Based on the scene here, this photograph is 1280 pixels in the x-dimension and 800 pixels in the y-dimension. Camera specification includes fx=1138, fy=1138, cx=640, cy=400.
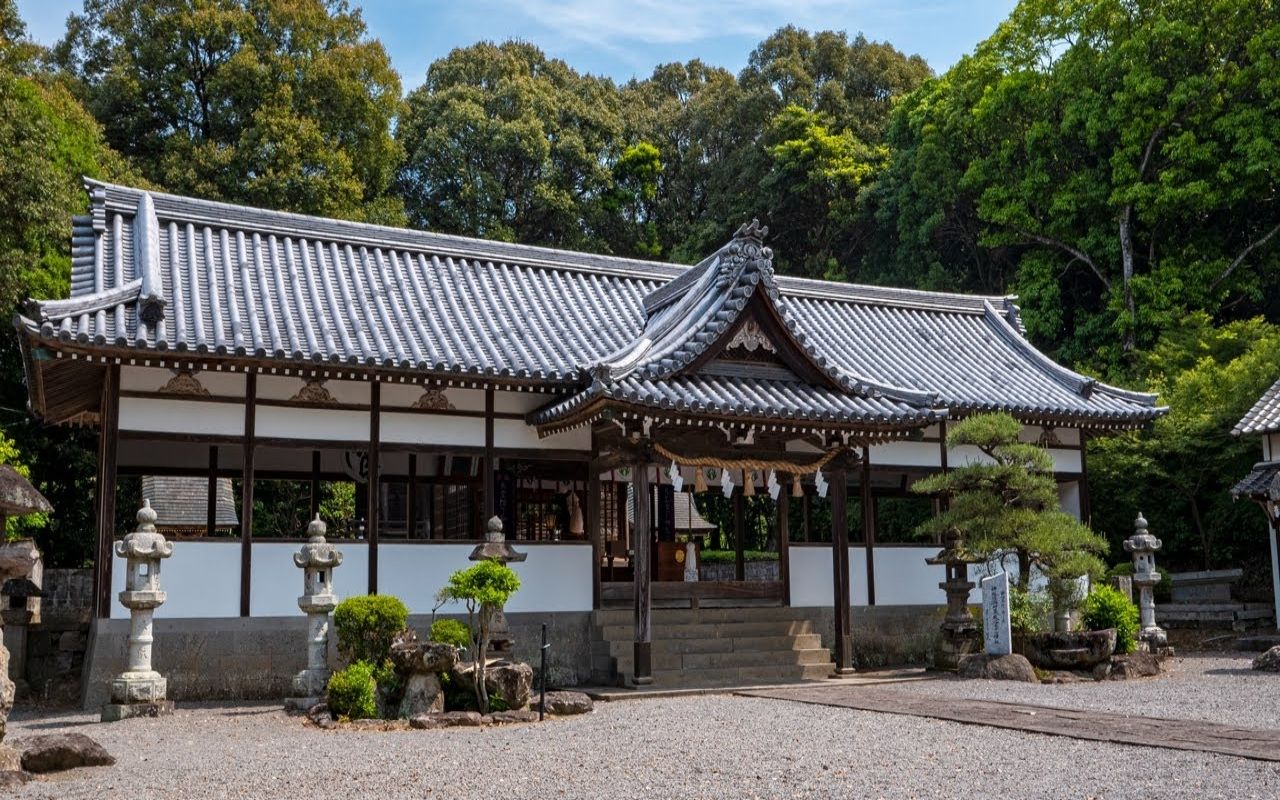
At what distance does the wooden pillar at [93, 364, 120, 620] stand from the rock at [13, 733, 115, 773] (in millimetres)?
5479

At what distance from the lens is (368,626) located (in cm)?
1292

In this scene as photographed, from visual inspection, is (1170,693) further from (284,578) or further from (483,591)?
(284,578)

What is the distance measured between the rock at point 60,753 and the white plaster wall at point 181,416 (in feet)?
20.2

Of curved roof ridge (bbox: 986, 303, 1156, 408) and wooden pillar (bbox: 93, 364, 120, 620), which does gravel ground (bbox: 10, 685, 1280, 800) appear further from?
curved roof ridge (bbox: 986, 303, 1156, 408)

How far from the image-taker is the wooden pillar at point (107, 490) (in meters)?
14.3

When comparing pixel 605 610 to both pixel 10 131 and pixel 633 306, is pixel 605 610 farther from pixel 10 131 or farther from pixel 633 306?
pixel 10 131

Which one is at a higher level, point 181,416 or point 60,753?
point 181,416

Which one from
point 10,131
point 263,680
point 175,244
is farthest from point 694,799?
point 10,131

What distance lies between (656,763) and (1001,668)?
8.07 m

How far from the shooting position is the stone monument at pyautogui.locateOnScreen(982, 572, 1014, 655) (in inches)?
613

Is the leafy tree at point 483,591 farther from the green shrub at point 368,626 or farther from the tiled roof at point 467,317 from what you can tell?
the tiled roof at point 467,317

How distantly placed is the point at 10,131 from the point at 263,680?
1361cm

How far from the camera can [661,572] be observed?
21172 mm

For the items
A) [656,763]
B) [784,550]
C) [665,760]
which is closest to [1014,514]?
[784,550]
